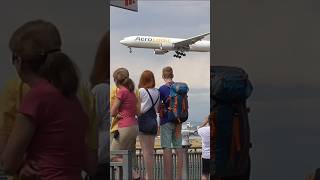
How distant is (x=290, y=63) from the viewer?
1.96m

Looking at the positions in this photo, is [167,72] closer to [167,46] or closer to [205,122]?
[167,46]

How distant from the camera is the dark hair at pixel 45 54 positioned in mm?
1554

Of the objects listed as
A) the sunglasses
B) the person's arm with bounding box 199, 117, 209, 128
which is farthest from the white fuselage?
the sunglasses

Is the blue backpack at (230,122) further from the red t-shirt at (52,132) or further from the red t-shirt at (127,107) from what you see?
the red t-shirt at (52,132)

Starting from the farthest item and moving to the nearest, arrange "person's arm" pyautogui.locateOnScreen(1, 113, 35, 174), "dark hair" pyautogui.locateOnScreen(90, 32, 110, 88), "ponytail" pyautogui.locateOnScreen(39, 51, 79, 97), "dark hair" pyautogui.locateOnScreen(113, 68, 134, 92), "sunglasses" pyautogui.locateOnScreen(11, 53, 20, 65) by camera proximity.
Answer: "dark hair" pyautogui.locateOnScreen(113, 68, 134, 92), "dark hair" pyautogui.locateOnScreen(90, 32, 110, 88), "sunglasses" pyautogui.locateOnScreen(11, 53, 20, 65), "ponytail" pyautogui.locateOnScreen(39, 51, 79, 97), "person's arm" pyautogui.locateOnScreen(1, 113, 35, 174)

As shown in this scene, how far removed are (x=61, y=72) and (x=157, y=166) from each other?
27.1 inches

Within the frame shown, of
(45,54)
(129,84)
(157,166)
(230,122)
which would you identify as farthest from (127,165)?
(45,54)

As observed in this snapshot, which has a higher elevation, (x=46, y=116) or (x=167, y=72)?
(x=167, y=72)

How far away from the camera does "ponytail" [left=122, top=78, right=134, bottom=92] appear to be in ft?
6.48

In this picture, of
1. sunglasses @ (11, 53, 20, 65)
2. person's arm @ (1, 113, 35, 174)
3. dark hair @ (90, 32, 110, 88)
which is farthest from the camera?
dark hair @ (90, 32, 110, 88)

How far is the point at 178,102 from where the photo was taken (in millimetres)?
2084

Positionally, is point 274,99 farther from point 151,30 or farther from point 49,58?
point 49,58

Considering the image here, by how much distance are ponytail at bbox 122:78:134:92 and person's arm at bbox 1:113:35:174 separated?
630 mm

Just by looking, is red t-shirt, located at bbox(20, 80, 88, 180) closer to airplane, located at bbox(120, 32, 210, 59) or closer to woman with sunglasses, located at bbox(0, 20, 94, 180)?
woman with sunglasses, located at bbox(0, 20, 94, 180)
